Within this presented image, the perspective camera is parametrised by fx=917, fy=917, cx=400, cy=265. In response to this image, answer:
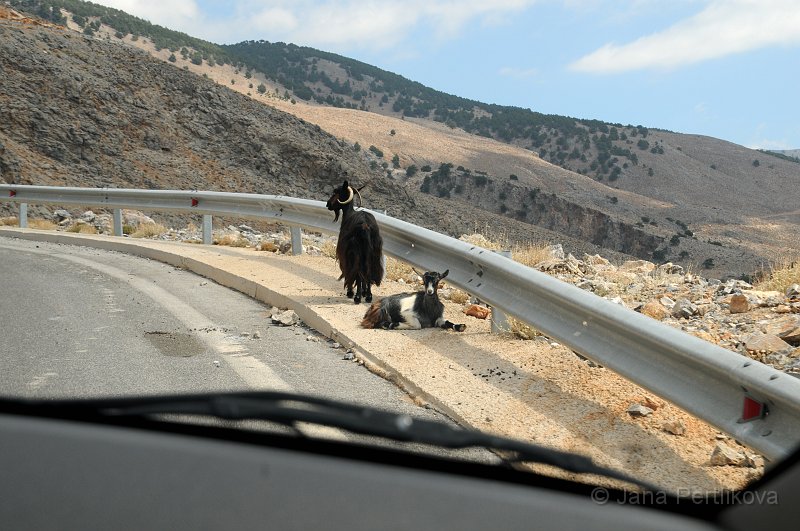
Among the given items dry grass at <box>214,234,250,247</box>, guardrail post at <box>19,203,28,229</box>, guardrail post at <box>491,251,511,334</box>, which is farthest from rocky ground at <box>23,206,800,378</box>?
guardrail post at <box>19,203,28,229</box>

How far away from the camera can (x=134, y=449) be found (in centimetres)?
206

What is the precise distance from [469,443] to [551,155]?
108375mm

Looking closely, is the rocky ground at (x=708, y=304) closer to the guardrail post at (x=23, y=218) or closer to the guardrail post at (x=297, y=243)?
the guardrail post at (x=297, y=243)

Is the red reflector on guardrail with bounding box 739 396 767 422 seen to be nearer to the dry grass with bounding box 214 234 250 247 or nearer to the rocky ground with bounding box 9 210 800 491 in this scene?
the rocky ground with bounding box 9 210 800 491

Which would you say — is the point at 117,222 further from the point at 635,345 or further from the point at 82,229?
the point at 635,345

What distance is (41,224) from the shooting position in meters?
21.9

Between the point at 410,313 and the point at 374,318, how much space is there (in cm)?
34

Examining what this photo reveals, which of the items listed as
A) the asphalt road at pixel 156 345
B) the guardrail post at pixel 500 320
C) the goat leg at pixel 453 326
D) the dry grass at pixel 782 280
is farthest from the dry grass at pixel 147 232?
the dry grass at pixel 782 280

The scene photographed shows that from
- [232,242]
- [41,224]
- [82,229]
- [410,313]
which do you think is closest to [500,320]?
[410,313]

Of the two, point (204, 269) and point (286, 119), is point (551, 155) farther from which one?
point (204, 269)

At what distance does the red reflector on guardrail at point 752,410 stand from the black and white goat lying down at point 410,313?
4.09 metres

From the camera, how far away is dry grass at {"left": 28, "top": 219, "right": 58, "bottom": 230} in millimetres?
21469

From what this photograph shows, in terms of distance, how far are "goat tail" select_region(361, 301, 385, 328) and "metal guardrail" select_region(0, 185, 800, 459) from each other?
0.76 metres

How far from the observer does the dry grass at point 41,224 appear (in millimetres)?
21469
